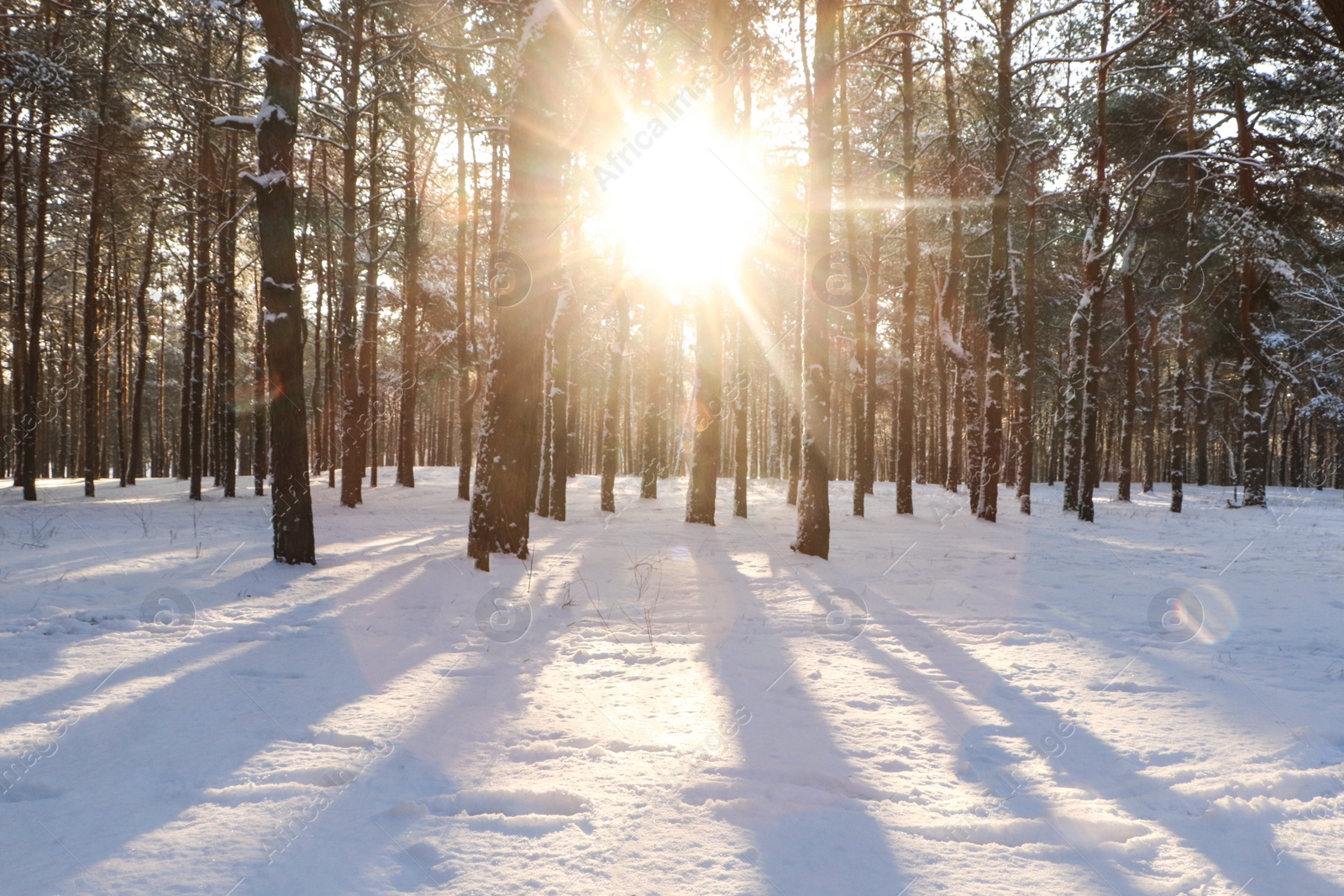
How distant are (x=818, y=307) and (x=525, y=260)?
378 centimetres

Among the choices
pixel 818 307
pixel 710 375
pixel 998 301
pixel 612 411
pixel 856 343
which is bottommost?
pixel 612 411

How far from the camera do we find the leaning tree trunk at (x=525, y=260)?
7910 millimetres

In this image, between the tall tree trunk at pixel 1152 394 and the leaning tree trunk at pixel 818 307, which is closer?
the leaning tree trunk at pixel 818 307

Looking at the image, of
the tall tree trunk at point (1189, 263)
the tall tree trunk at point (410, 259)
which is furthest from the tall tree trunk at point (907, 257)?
the tall tree trunk at point (410, 259)

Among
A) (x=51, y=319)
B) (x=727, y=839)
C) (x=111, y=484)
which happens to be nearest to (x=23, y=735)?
(x=727, y=839)

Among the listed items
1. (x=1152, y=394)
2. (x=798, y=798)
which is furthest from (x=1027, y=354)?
(x=1152, y=394)

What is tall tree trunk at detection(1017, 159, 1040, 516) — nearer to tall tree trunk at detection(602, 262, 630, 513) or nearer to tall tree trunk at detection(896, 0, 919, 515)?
tall tree trunk at detection(896, 0, 919, 515)

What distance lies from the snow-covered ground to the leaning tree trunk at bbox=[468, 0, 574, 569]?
102 cm

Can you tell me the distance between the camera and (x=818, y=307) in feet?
29.3

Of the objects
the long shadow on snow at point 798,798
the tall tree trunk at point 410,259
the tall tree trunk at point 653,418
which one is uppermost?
the tall tree trunk at point 410,259

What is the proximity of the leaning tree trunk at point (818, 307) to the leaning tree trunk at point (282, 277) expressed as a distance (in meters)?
6.04

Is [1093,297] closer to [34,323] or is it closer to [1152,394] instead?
[1152,394]

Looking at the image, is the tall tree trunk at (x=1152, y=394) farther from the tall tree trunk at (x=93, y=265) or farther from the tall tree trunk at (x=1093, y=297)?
the tall tree trunk at (x=93, y=265)

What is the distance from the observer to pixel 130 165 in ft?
58.0
